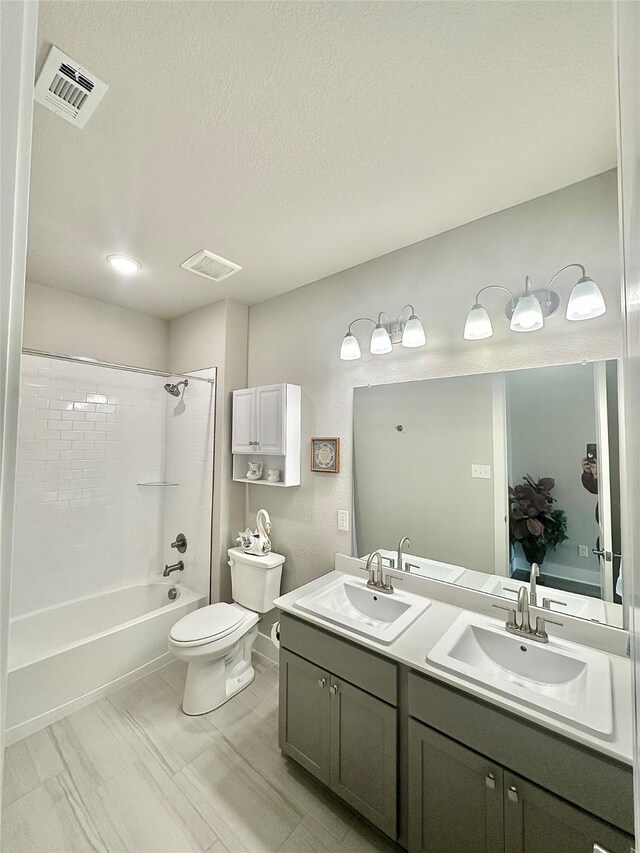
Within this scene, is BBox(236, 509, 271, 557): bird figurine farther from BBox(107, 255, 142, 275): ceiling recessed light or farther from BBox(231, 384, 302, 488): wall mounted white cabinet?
BBox(107, 255, 142, 275): ceiling recessed light

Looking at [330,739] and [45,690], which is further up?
[330,739]

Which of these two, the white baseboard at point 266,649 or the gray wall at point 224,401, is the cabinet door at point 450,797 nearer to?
the white baseboard at point 266,649

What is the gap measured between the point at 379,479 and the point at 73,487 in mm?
2192

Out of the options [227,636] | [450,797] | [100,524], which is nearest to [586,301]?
[450,797]

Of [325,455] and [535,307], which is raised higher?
[535,307]

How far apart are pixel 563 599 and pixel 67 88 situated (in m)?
2.51

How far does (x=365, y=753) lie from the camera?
138 cm

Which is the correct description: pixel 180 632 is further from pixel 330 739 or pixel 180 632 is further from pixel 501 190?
pixel 501 190

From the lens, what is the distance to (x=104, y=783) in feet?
5.24

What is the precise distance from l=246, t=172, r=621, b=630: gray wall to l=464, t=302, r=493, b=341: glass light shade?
10 cm

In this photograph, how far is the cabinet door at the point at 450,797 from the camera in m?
1.09

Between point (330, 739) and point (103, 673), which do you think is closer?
point (330, 739)

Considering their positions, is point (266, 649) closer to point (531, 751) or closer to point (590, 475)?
point (531, 751)

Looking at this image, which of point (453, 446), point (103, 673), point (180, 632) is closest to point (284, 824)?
point (180, 632)
